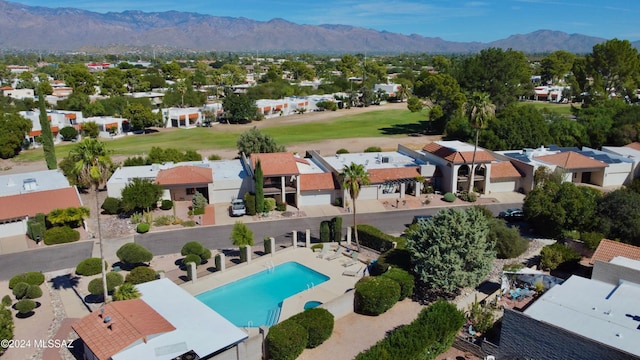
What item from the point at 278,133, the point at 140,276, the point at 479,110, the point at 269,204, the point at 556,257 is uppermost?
the point at 479,110

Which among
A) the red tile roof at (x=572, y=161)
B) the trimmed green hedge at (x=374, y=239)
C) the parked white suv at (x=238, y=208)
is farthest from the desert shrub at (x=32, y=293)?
the red tile roof at (x=572, y=161)

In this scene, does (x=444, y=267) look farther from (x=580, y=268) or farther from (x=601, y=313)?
(x=580, y=268)

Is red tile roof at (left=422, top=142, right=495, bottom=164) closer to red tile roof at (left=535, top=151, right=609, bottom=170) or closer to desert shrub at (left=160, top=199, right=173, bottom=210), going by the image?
red tile roof at (left=535, top=151, right=609, bottom=170)

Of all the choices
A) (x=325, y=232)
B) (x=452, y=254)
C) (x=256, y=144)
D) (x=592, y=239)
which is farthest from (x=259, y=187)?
(x=592, y=239)

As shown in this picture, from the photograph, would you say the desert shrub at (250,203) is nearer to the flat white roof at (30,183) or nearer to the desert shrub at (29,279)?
the flat white roof at (30,183)

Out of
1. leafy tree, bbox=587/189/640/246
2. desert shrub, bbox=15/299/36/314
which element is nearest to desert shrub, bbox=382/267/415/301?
leafy tree, bbox=587/189/640/246

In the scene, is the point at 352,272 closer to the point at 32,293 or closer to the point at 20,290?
the point at 32,293

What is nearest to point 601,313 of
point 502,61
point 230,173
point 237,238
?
point 237,238
